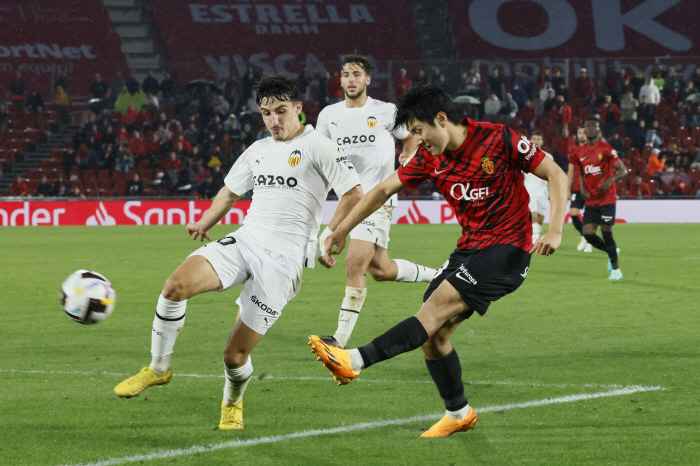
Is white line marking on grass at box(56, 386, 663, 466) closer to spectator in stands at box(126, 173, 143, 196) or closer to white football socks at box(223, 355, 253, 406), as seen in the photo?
white football socks at box(223, 355, 253, 406)

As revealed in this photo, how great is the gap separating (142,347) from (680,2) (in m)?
32.8

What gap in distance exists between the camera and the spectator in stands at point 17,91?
3094 centimetres

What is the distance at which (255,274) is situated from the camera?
5.25 m

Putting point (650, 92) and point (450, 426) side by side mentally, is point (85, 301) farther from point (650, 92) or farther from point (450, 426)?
point (650, 92)

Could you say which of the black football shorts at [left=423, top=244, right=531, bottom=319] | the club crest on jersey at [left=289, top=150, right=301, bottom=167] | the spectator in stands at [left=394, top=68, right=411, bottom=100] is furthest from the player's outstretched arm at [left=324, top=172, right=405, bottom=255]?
the spectator in stands at [left=394, top=68, right=411, bottom=100]

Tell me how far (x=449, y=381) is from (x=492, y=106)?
25090mm

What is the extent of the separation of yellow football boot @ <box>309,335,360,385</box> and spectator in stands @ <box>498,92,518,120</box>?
26.0m

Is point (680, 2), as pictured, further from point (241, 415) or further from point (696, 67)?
point (241, 415)

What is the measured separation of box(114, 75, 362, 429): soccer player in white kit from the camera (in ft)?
16.7

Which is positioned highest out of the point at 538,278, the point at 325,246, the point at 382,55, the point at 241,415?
the point at 382,55

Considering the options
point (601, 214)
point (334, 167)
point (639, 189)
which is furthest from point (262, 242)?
point (639, 189)

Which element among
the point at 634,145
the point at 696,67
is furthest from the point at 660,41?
the point at 634,145

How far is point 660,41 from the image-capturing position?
35.3 m

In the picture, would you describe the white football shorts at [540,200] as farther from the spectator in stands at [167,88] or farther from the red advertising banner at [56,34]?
the red advertising banner at [56,34]
